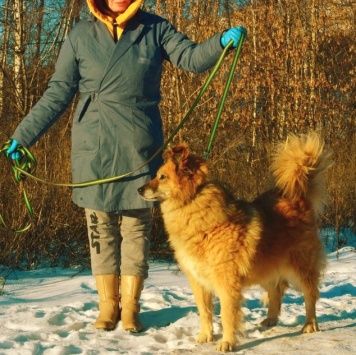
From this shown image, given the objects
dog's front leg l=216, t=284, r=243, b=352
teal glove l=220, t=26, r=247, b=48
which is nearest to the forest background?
dog's front leg l=216, t=284, r=243, b=352

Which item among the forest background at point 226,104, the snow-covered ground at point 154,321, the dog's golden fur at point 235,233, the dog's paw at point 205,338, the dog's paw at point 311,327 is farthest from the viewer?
the forest background at point 226,104

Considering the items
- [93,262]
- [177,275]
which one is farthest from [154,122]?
[177,275]

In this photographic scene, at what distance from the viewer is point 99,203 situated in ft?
12.1

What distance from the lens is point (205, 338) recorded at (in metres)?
3.58

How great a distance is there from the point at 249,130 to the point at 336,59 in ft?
13.1

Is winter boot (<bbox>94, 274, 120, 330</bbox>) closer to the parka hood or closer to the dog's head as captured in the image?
the dog's head

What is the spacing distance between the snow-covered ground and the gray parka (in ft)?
2.78

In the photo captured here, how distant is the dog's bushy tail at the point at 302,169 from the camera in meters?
3.89

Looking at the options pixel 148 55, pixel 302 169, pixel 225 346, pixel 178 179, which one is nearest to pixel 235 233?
pixel 178 179

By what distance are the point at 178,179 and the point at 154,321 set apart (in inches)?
45.5

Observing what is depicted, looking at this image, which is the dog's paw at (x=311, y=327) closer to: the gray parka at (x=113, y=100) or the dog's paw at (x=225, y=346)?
the dog's paw at (x=225, y=346)

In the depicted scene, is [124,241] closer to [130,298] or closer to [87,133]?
[130,298]

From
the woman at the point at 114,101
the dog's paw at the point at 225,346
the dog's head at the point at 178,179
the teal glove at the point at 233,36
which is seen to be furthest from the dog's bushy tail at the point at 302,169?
the dog's paw at the point at 225,346

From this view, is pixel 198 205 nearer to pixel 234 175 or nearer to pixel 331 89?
pixel 234 175
